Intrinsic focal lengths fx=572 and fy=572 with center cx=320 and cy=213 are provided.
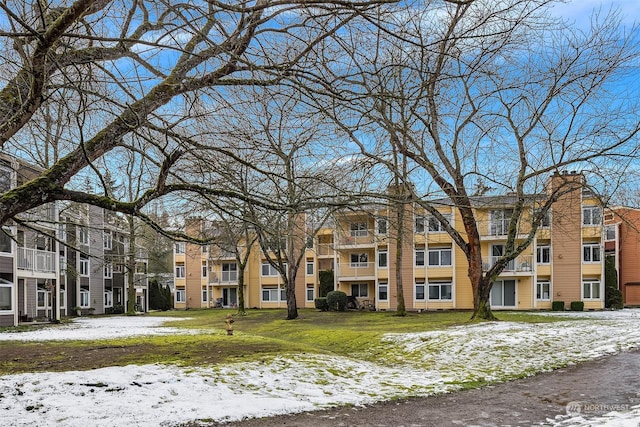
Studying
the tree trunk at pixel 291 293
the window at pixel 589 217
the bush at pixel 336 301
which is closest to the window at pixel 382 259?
the bush at pixel 336 301

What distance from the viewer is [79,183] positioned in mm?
14906

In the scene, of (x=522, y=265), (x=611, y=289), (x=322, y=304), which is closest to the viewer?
(x=522, y=265)

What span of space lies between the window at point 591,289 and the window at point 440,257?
29.3 ft

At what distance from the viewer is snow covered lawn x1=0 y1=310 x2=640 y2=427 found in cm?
739

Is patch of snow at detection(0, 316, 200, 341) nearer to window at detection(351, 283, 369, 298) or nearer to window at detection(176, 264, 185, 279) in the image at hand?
window at detection(351, 283, 369, 298)

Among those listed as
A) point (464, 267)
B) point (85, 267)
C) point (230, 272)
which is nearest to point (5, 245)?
point (85, 267)

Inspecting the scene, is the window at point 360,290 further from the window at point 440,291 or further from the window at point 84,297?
the window at point 84,297

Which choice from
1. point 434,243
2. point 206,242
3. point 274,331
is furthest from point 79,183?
point 434,243

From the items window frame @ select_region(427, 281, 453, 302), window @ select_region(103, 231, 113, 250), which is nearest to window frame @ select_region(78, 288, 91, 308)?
window @ select_region(103, 231, 113, 250)

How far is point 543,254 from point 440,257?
6905 millimetres

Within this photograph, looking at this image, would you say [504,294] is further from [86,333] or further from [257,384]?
[257,384]

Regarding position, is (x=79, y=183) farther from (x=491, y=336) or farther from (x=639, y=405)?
(x=639, y=405)

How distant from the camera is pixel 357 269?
43281 millimetres

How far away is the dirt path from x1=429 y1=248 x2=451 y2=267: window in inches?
1169
